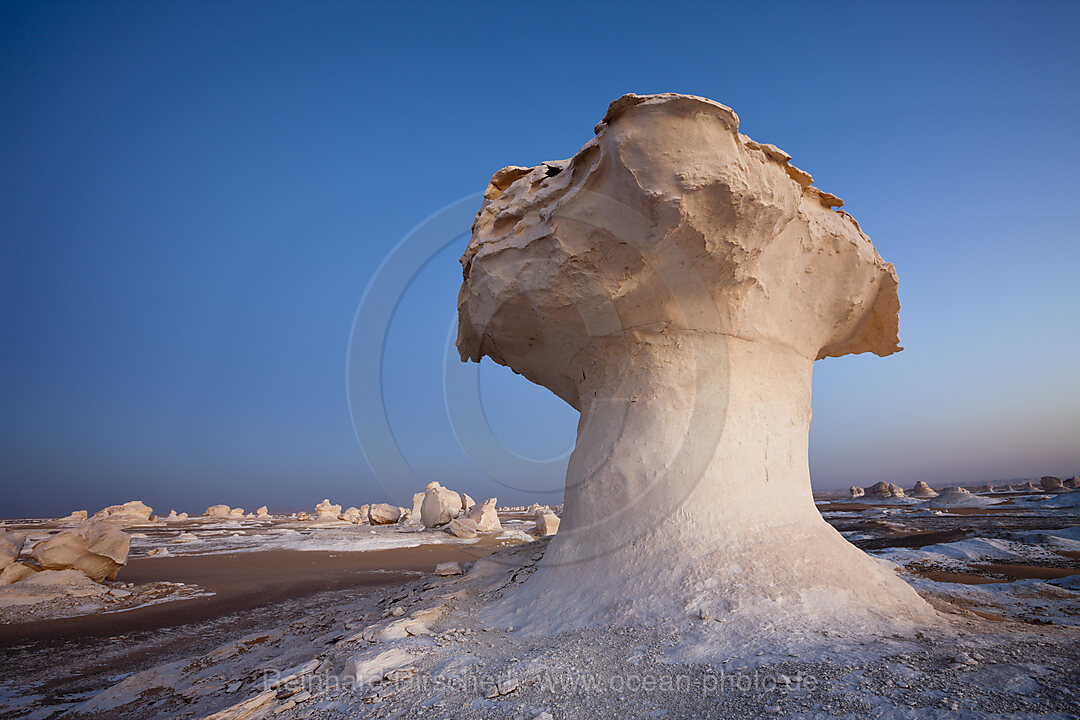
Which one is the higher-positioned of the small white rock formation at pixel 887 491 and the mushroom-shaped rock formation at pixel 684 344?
the mushroom-shaped rock formation at pixel 684 344

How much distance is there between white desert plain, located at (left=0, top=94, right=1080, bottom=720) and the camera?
220 centimetres

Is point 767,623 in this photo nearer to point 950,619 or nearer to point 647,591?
point 647,591

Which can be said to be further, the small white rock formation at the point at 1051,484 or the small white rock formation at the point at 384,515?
the small white rock formation at the point at 1051,484

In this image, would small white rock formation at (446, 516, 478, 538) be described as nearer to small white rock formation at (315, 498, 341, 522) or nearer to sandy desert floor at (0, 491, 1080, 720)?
sandy desert floor at (0, 491, 1080, 720)

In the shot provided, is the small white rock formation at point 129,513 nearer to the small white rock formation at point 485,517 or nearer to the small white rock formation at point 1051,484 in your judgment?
the small white rock formation at point 485,517

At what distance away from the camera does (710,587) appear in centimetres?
320

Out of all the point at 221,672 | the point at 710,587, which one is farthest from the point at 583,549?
the point at 221,672

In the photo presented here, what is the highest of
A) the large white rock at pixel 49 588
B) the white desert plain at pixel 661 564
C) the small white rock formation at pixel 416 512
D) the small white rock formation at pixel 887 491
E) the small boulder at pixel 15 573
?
the white desert plain at pixel 661 564

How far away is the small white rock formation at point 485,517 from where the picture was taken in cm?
1888

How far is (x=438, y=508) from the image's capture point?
68.6ft

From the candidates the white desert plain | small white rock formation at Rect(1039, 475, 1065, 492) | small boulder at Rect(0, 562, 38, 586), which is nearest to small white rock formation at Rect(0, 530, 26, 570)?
small boulder at Rect(0, 562, 38, 586)

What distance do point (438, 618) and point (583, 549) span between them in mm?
1259

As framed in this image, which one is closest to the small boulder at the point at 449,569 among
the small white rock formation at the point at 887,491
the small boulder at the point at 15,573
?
the small boulder at the point at 15,573

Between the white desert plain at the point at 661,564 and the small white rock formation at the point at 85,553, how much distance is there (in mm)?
3340
